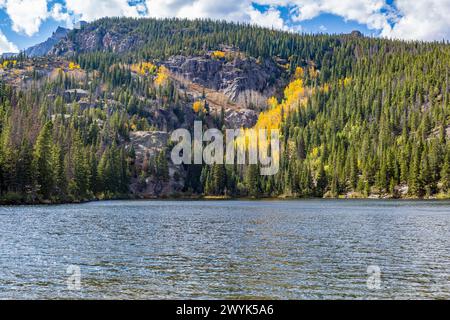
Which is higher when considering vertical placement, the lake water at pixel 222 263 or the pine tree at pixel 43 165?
the pine tree at pixel 43 165

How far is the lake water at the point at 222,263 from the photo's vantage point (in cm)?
2756

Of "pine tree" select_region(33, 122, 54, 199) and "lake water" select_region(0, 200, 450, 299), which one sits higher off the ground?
"pine tree" select_region(33, 122, 54, 199)

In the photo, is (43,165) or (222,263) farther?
(43,165)

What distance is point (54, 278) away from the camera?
3039 centimetres

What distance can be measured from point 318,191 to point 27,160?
123m

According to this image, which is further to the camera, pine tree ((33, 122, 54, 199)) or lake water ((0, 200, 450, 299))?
pine tree ((33, 122, 54, 199))

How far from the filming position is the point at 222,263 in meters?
36.4

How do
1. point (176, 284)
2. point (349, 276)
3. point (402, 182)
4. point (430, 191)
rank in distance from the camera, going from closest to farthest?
point (176, 284)
point (349, 276)
point (430, 191)
point (402, 182)

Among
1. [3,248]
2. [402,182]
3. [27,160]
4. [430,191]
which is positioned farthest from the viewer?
[402,182]

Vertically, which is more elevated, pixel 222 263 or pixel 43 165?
pixel 43 165

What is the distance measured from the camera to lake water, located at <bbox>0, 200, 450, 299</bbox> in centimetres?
2756

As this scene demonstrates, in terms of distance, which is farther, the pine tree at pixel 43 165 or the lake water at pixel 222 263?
the pine tree at pixel 43 165
